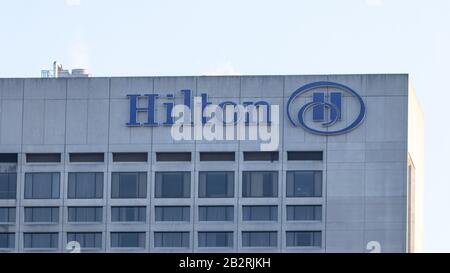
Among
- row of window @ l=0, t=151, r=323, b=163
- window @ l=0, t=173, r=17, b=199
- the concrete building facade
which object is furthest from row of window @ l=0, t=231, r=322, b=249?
row of window @ l=0, t=151, r=323, b=163

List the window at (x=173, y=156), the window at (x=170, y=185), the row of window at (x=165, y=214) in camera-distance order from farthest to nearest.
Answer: the window at (x=173, y=156)
the window at (x=170, y=185)
the row of window at (x=165, y=214)

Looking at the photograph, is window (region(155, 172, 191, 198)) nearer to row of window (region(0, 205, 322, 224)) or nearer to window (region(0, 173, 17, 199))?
row of window (region(0, 205, 322, 224))

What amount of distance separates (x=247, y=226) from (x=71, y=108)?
62.7 feet

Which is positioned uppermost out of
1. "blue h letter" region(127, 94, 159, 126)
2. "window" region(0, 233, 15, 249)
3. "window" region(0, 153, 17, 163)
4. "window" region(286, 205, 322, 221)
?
"blue h letter" region(127, 94, 159, 126)

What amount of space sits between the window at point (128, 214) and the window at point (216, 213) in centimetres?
534

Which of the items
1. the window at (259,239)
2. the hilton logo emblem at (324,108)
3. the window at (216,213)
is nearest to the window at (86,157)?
the window at (216,213)

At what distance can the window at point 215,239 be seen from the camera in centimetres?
13162

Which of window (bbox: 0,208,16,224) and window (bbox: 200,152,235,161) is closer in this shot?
window (bbox: 200,152,235,161)

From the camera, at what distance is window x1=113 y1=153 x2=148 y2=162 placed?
445 ft

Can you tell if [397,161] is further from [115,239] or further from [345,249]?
[115,239]

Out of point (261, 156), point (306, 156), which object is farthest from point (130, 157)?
point (306, 156)

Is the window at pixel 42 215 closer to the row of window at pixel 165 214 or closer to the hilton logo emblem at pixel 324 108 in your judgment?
the row of window at pixel 165 214

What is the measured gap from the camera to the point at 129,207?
13525cm

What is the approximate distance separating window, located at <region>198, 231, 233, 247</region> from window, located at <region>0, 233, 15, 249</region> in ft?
55.2
